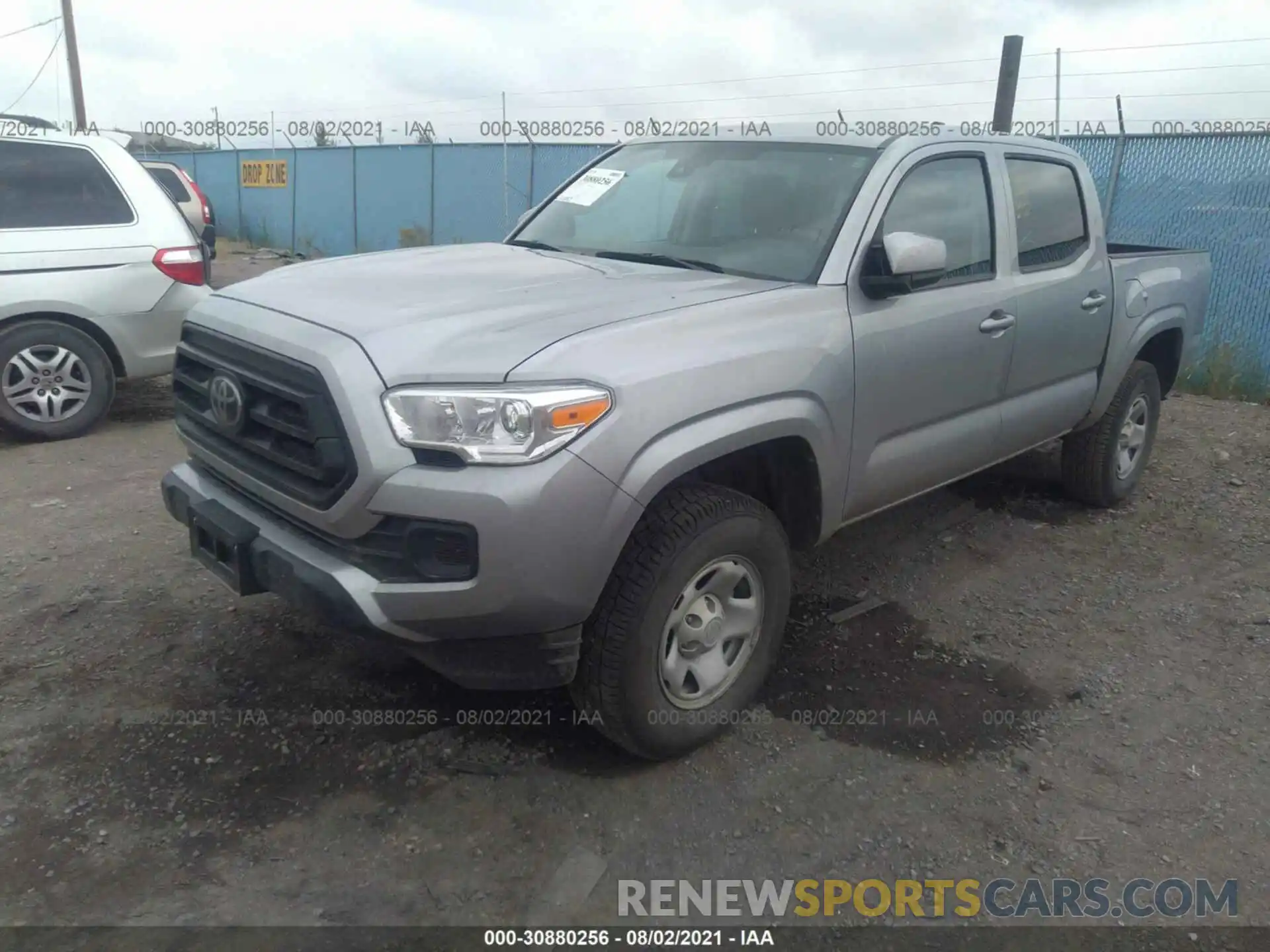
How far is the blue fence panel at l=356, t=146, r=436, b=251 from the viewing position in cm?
1684

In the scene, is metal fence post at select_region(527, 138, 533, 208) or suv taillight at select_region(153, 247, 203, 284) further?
metal fence post at select_region(527, 138, 533, 208)

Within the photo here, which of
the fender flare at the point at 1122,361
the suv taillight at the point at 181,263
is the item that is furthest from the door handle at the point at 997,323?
the suv taillight at the point at 181,263

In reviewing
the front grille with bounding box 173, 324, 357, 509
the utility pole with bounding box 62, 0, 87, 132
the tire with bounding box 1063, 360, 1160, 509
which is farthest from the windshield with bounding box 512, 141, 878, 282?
the utility pole with bounding box 62, 0, 87, 132

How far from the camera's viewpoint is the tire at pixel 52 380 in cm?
578

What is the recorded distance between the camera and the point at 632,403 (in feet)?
8.58

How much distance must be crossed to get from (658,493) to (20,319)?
4.69 meters

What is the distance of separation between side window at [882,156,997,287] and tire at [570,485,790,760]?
49.9 inches

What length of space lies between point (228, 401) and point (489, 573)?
1.05m

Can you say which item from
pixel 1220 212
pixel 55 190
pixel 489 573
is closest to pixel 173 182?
pixel 55 190

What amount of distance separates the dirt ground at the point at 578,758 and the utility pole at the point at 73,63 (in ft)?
74.1

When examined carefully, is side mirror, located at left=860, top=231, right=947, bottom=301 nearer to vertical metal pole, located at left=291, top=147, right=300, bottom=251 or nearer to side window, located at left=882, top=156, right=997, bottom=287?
side window, located at left=882, top=156, right=997, bottom=287

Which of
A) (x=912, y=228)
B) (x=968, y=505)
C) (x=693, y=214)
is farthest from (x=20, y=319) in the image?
(x=968, y=505)

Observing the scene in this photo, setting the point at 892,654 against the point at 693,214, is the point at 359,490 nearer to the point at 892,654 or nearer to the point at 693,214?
the point at 693,214

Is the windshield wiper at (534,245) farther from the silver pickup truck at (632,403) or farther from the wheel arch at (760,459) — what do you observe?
the wheel arch at (760,459)
